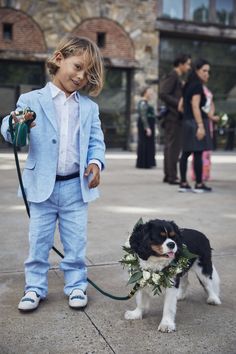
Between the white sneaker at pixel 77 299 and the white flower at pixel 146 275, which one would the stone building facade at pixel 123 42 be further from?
the white flower at pixel 146 275

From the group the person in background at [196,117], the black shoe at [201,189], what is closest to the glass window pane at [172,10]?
the person in background at [196,117]

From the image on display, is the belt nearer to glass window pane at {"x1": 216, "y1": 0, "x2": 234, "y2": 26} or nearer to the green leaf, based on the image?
the green leaf

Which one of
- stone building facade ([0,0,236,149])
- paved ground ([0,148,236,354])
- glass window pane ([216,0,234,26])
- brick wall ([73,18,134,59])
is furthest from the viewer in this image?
glass window pane ([216,0,234,26])

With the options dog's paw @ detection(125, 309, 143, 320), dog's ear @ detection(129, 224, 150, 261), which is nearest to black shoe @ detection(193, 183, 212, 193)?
dog's paw @ detection(125, 309, 143, 320)

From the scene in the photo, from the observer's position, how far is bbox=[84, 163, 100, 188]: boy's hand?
306 cm

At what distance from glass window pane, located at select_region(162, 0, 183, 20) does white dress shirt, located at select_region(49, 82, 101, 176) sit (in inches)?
600

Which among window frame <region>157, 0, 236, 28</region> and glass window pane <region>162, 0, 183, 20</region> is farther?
glass window pane <region>162, 0, 183, 20</region>

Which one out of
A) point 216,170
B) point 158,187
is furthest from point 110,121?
point 158,187

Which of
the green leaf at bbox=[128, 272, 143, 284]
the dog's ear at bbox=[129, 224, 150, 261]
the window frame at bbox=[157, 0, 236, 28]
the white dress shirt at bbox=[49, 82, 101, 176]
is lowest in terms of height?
the green leaf at bbox=[128, 272, 143, 284]

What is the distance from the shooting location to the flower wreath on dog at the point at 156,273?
268 cm

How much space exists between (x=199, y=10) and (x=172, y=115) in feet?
35.8

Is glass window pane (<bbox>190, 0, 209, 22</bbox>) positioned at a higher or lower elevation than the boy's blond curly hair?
higher

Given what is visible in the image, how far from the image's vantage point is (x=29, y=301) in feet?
9.86

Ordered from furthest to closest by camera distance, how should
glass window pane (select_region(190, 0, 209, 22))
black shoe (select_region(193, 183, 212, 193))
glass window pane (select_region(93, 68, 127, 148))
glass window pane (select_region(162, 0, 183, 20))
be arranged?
glass window pane (select_region(190, 0, 209, 22)) < glass window pane (select_region(162, 0, 183, 20)) < glass window pane (select_region(93, 68, 127, 148)) < black shoe (select_region(193, 183, 212, 193))
